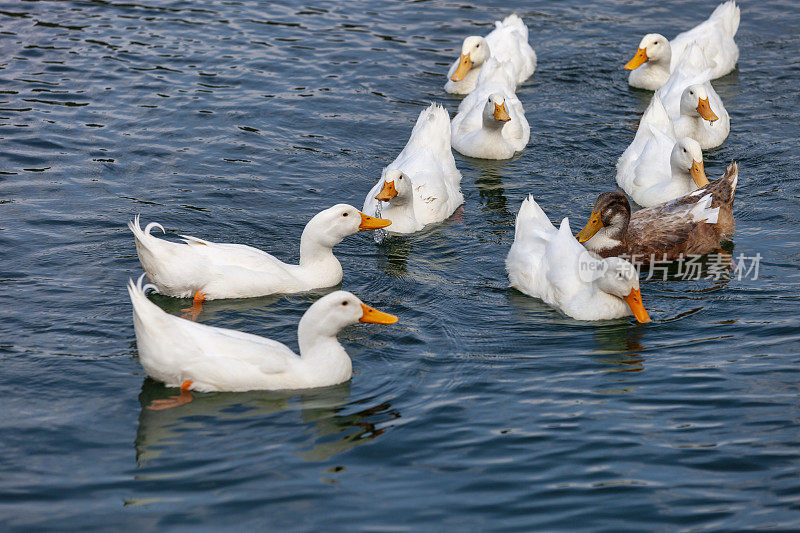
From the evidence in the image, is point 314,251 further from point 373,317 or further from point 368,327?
point 373,317

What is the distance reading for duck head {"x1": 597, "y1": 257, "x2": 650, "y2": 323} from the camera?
8.66 meters

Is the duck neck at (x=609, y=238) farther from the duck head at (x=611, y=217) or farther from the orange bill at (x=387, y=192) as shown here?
the orange bill at (x=387, y=192)

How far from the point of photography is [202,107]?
1420cm

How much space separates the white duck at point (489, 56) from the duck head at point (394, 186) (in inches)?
185

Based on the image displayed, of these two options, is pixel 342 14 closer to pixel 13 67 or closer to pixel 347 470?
pixel 13 67

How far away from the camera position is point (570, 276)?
9055mm

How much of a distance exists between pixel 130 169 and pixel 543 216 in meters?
5.17

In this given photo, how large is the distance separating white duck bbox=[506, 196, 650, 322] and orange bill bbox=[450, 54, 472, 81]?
5.67 meters

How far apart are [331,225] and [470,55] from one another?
650 cm

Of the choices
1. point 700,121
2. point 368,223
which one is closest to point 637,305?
point 368,223

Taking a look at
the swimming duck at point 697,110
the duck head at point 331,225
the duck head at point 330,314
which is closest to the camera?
the duck head at point 330,314

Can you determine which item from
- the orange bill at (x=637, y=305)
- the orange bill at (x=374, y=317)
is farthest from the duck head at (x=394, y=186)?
the orange bill at (x=637, y=305)

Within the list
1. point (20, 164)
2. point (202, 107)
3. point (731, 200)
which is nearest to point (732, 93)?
point (731, 200)

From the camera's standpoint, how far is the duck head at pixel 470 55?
49.4ft
